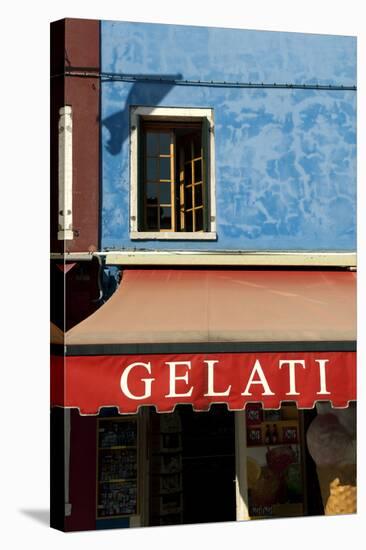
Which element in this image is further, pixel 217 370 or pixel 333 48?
pixel 333 48

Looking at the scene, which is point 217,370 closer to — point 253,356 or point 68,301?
point 253,356

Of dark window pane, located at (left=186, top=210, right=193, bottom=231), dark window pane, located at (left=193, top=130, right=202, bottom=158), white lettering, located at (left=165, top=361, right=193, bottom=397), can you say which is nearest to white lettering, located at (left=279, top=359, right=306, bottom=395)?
white lettering, located at (left=165, top=361, right=193, bottom=397)

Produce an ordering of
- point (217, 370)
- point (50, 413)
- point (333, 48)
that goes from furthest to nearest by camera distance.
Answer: point (333, 48)
point (50, 413)
point (217, 370)

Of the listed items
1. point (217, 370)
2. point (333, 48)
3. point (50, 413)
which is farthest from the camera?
point (333, 48)

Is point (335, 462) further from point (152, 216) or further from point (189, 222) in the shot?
point (152, 216)

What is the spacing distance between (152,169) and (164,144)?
42 cm

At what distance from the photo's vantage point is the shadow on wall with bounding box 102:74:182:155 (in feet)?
46.8

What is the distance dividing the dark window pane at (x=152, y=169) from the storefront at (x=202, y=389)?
4.66 ft

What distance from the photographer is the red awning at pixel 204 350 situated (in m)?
12.8

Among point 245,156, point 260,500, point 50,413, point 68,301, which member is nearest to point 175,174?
point 245,156

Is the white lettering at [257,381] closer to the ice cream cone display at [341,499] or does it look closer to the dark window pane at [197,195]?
the ice cream cone display at [341,499]

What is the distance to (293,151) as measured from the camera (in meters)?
14.8

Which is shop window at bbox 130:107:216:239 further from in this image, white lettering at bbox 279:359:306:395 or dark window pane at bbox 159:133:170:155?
white lettering at bbox 279:359:306:395

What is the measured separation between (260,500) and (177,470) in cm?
148
